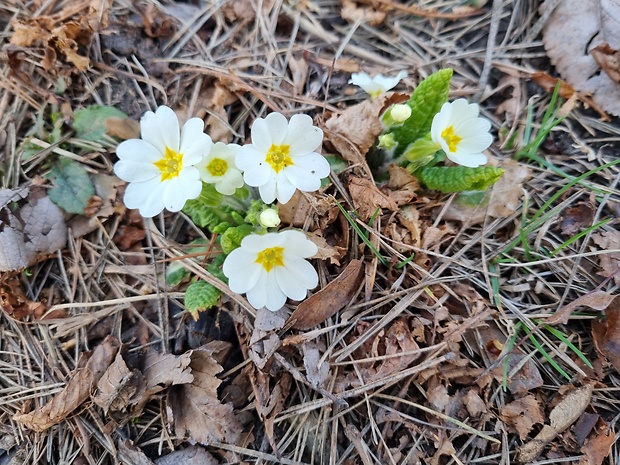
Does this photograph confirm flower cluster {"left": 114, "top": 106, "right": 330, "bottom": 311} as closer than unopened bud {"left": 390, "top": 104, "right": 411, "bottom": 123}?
Yes

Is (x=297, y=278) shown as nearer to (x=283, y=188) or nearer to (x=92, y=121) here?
(x=283, y=188)

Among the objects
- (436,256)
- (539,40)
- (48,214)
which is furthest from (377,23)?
(48,214)

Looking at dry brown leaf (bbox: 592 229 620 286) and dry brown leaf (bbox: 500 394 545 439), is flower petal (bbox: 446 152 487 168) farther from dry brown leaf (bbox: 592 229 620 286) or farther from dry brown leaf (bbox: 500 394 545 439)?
dry brown leaf (bbox: 500 394 545 439)

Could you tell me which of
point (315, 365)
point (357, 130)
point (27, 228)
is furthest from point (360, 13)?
point (27, 228)

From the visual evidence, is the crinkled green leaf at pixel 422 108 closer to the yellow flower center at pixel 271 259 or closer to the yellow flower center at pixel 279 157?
the yellow flower center at pixel 279 157

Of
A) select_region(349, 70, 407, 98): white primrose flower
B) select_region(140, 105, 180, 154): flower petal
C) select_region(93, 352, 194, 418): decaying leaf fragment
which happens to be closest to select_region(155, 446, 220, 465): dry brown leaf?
select_region(93, 352, 194, 418): decaying leaf fragment
